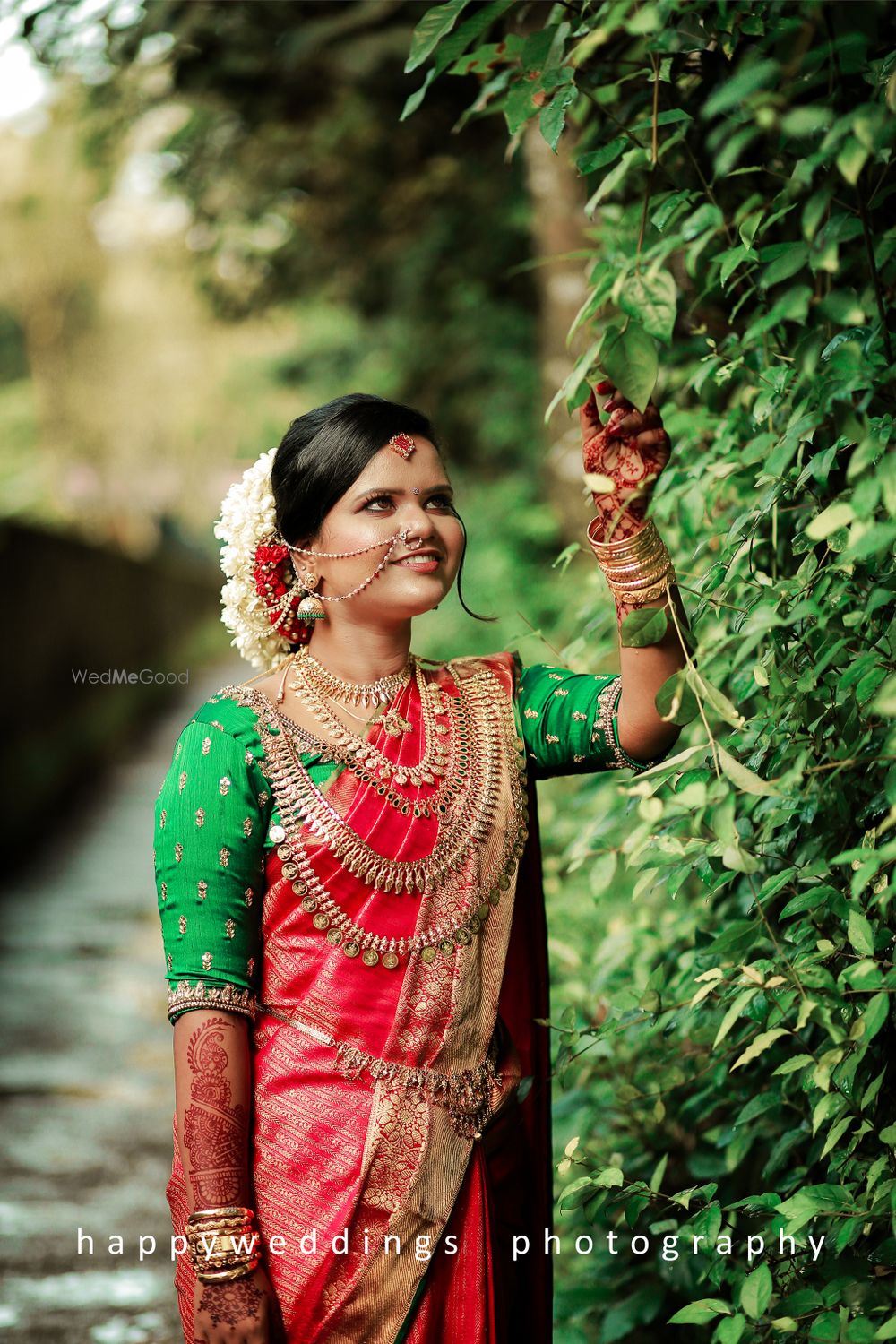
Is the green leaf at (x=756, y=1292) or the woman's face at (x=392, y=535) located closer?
the green leaf at (x=756, y=1292)

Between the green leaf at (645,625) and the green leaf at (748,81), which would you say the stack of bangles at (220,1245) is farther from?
the green leaf at (748,81)

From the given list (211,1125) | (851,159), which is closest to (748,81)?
(851,159)

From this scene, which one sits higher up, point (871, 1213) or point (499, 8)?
point (499, 8)

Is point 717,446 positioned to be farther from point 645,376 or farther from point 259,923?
point 259,923

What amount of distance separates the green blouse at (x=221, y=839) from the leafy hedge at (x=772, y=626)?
0.64 feet

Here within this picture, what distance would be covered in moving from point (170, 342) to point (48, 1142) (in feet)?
61.7

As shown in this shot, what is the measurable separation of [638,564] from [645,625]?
9cm

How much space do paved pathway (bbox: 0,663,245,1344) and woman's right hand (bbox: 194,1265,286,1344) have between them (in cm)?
174

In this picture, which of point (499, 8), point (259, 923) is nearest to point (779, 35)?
point (499, 8)

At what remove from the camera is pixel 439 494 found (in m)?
2.11

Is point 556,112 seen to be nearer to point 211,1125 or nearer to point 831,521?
point 831,521

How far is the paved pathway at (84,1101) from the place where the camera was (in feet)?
11.6

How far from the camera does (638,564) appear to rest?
5.86 ft

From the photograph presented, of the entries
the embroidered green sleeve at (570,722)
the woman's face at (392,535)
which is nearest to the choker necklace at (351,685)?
the woman's face at (392,535)
